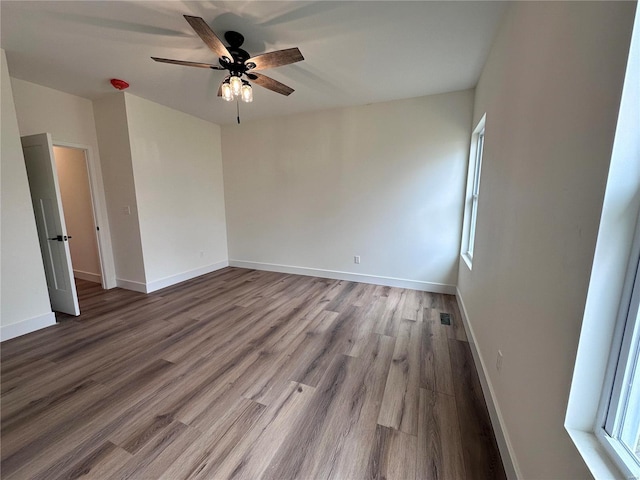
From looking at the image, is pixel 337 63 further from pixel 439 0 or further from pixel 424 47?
pixel 439 0

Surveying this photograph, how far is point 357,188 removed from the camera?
157 inches

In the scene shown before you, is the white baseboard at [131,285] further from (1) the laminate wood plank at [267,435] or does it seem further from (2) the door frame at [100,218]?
(1) the laminate wood plank at [267,435]

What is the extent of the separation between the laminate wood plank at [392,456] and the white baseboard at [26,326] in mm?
3660

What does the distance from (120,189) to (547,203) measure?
4732mm

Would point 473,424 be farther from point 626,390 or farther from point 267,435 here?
point 267,435

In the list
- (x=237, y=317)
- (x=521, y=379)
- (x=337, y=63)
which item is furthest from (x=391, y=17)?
(x=237, y=317)

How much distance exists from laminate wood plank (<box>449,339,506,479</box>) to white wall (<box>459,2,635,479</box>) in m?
0.17

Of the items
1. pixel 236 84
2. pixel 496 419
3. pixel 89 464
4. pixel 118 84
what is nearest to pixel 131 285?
pixel 118 84

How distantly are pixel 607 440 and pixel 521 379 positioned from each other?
0.50m

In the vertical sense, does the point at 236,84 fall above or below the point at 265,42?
below

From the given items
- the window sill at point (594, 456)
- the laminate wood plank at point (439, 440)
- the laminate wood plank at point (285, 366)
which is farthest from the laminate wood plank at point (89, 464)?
the window sill at point (594, 456)

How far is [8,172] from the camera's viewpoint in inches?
99.3

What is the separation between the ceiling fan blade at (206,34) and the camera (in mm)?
1583

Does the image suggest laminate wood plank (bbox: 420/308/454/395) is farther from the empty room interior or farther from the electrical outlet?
the electrical outlet
